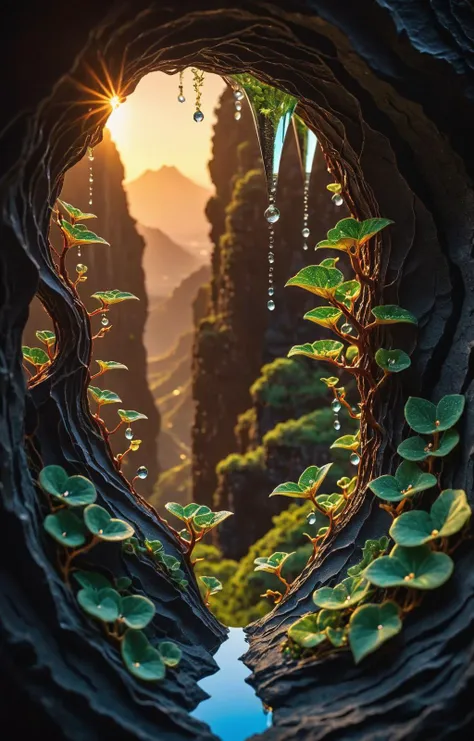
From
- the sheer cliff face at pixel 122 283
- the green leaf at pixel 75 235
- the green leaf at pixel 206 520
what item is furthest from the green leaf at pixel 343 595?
the sheer cliff face at pixel 122 283

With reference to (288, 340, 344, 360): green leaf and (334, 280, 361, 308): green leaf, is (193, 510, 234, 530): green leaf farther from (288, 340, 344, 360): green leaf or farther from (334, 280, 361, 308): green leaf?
(334, 280, 361, 308): green leaf

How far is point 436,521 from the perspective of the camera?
1267 millimetres

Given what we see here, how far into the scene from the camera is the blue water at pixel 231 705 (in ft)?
4.33

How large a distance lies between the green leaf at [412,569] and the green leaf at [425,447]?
0.72 ft

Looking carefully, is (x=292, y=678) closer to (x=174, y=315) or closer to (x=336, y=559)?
(x=336, y=559)

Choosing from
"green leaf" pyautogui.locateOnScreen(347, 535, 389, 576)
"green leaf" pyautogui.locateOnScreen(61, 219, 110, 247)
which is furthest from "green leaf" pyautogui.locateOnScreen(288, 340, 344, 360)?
"green leaf" pyautogui.locateOnScreen(61, 219, 110, 247)

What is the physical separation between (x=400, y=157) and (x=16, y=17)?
93cm

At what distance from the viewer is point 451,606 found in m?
1.23

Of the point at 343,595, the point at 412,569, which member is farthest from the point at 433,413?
the point at 343,595

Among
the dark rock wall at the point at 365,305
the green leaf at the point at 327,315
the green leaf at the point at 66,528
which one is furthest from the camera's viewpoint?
the green leaf at the point at 327,315

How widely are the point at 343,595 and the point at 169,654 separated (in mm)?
435

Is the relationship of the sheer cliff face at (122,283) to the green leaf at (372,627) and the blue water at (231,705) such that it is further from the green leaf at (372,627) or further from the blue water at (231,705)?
the green leaf at (372,627)

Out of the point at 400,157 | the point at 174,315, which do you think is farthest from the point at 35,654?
the point at 174,315

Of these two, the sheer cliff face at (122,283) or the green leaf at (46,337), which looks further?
the sheer cliff face at (122,283)
